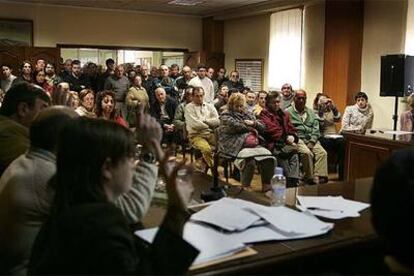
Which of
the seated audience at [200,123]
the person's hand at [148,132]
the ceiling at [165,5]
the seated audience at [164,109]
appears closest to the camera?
the person's hand at [148,132]

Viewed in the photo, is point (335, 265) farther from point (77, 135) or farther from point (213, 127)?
point (213, 127)

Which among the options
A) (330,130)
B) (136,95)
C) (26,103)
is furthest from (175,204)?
(136,95)

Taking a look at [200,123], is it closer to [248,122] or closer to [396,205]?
[248,122]

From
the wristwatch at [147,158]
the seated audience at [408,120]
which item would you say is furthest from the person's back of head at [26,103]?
the seated audience at [408,120]

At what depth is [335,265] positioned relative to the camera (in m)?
1.60

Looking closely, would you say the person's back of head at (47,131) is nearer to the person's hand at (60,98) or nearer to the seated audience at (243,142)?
the person's hand at (60,98)

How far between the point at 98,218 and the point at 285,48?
7754 millimetres

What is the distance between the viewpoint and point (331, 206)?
1929mm

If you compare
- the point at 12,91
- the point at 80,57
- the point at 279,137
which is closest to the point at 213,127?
the point at 279,137

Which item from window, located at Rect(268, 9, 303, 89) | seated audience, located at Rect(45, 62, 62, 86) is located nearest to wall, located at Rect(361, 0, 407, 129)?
window, located at Rect(268, 9, 303, 89)

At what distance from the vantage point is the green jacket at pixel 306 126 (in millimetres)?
5254

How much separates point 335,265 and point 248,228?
1.04 ft

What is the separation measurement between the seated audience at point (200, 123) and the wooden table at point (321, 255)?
3.65m

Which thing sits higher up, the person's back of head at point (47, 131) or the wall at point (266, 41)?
the wall at point (266, 41)
